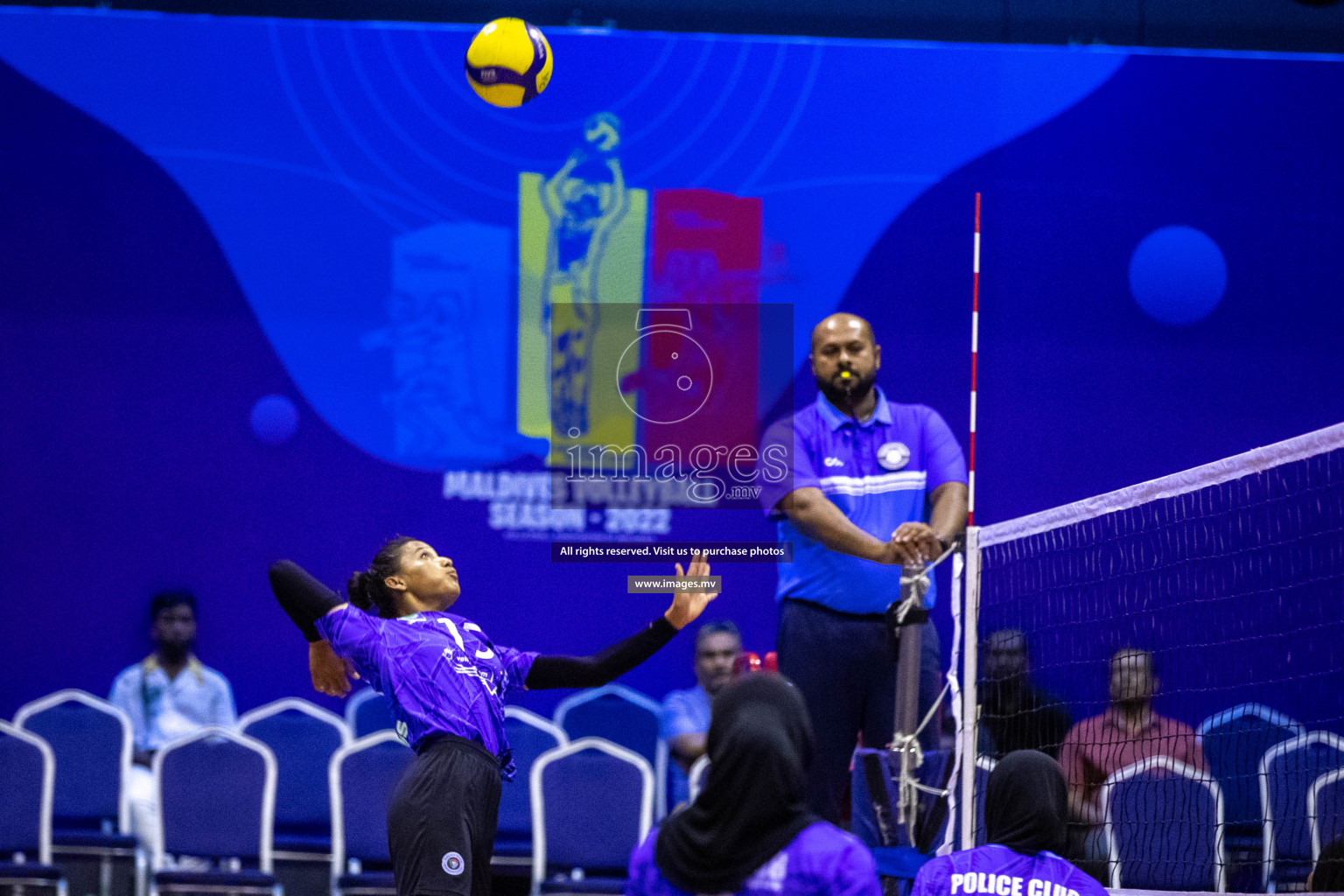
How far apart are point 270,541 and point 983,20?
188 inches

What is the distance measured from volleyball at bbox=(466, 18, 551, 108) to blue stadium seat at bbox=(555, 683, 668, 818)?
122 inches

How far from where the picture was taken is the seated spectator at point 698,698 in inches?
267

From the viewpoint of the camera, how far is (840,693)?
5426 millimetres

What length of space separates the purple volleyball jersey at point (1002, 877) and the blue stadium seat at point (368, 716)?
A: 3961mm

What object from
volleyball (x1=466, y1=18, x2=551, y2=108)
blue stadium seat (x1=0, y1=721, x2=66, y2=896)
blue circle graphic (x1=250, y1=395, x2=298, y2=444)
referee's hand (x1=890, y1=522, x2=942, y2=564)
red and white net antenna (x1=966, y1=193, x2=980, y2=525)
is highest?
volleyball (x1=466, y1=18, x2=551, y2=108)

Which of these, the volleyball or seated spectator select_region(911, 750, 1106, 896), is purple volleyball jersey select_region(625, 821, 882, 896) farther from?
the volleyball

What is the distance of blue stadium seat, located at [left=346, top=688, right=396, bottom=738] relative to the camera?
693 cm

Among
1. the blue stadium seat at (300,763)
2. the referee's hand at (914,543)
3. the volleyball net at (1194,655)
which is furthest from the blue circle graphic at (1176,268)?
the blue stadium seat at (300,763)

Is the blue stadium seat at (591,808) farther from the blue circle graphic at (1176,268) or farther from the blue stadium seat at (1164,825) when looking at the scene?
the blue circle graphic at (1176,268)

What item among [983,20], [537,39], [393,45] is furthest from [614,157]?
[983,20]

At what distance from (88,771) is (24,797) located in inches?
12.1

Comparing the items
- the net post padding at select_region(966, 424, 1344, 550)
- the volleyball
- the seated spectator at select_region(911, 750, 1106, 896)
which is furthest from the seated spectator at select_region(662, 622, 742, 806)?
the seated spectator at select_region(911, 750, 1106, 896)

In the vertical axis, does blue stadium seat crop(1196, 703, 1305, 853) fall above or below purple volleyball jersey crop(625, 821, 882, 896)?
below

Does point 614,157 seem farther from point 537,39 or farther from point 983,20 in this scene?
point 983,20
